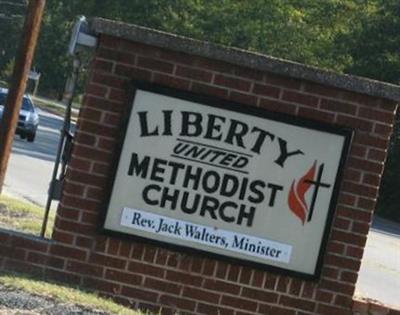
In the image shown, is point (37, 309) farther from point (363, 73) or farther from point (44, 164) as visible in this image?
point (363, 73)

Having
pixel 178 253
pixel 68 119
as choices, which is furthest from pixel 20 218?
pixel 178 253

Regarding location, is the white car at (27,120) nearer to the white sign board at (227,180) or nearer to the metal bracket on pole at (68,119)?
the metal bracket on pole at (68,119)

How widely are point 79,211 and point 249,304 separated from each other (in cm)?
158

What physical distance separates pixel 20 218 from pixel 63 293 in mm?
4586

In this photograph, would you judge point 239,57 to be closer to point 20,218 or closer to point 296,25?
point 20,218

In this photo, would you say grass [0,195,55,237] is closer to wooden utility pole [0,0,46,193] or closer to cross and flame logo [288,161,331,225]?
wooden utility pole [0,0,46,193]

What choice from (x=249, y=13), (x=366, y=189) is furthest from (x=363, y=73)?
(x=366, y=189)

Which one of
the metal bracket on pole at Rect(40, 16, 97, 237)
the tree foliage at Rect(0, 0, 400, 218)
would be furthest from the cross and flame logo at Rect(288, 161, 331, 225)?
the tree foliage at Rect(0, 0, 400, 218)

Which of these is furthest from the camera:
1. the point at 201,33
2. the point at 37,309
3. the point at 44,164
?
the point at 201,33

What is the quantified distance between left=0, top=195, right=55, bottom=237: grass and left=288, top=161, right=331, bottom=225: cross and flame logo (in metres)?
3.02

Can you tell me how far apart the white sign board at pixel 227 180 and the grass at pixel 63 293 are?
64cm

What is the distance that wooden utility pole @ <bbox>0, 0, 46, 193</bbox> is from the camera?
433 inches

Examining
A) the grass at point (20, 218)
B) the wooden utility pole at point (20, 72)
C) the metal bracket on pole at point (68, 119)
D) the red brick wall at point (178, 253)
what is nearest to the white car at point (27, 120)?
the grass at point (20, 218)

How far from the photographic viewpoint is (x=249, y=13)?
152 feet
